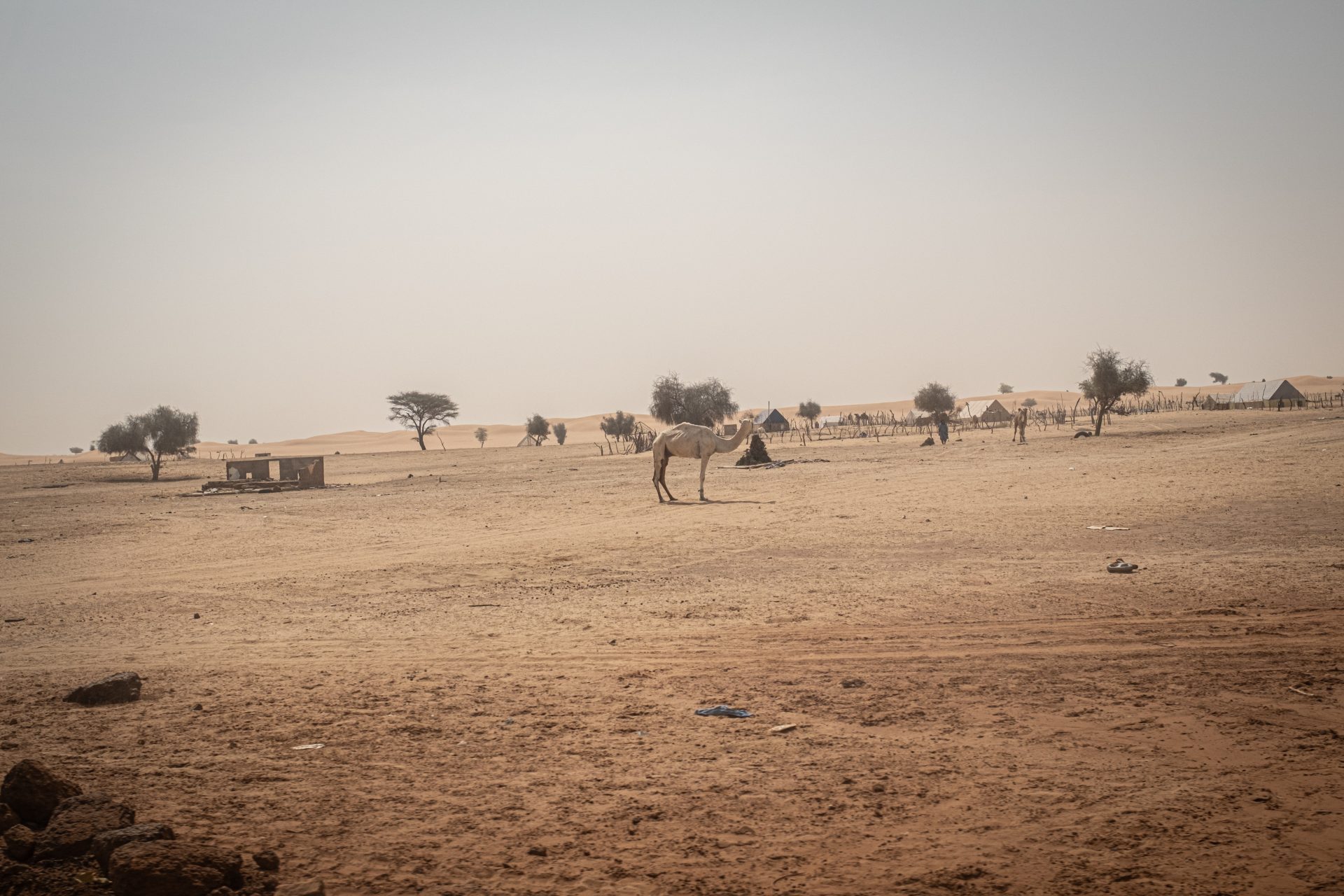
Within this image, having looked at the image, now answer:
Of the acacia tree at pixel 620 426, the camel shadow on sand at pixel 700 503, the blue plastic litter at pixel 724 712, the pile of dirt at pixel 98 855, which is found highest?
the acacia tree at pixel 620 426

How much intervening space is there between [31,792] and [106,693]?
2698mm

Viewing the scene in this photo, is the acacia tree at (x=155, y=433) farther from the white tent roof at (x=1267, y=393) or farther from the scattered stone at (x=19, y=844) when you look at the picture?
the white tent roof at (x=1267, y=393)

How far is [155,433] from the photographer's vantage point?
192ft

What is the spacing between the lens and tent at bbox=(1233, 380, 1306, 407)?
68.7 meters

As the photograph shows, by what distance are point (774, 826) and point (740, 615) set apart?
17.3ft

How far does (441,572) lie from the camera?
1383cm

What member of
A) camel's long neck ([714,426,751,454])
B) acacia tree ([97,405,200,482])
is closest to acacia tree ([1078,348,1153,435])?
camel's long neck ([714,426,751,454])

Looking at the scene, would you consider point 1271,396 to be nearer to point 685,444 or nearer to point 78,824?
point 685,444

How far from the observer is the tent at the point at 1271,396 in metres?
68.7

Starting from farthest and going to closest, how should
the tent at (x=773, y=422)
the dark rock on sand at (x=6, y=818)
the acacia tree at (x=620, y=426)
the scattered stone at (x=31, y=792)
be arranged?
1. the acacia tree at (x=620, y=426)
2. the tent at (x=773, y=422)
3. the scattered stone at (x=31, y=792)
4. the dark rock on sand at (x=6, y=818)

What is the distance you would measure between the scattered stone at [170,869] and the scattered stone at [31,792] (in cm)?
99

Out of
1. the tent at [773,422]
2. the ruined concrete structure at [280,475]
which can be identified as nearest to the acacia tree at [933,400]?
the tent at [773,422]

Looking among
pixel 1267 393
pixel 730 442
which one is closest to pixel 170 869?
pixel 730 442

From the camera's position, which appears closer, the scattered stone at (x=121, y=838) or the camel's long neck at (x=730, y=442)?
the scattered stone at (x=121, y=838)
